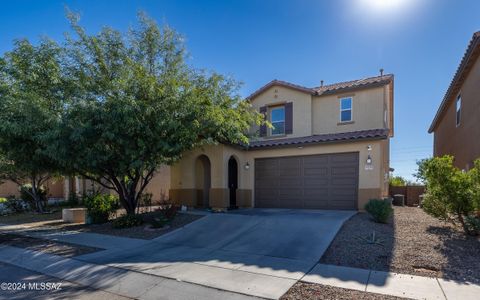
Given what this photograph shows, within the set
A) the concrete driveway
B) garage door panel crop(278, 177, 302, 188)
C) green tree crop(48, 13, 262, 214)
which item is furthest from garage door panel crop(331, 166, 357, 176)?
green tree crop(48, 13, 262, 214)

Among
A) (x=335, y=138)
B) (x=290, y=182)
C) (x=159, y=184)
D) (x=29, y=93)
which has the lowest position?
(x=159, y=184)

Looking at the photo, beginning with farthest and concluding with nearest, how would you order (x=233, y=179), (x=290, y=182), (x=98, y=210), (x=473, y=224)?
(x=233, y=179)
(x=290, y=182)
(x=98, y=210)
(x=473, y=224)

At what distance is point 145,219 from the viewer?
1162 centimetres

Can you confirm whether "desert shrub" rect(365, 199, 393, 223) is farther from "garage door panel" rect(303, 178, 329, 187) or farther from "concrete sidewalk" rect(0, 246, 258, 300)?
"concrete sidewalk" rect(0, 246, 258, 300)

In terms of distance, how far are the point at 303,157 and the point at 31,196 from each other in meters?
17.2

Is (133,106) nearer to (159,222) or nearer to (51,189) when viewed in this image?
(159,222)

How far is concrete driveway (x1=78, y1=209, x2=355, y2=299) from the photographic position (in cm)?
543

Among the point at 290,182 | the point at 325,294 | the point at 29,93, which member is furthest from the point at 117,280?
the point at 290,182

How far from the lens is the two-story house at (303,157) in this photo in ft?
41.3

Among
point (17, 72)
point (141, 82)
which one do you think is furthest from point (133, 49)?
point (17, 72)

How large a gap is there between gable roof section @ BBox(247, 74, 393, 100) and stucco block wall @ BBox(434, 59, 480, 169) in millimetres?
3338

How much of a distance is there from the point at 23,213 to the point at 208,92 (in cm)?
1530

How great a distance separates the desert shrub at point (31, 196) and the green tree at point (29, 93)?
7.57m

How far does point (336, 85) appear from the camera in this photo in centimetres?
1619
